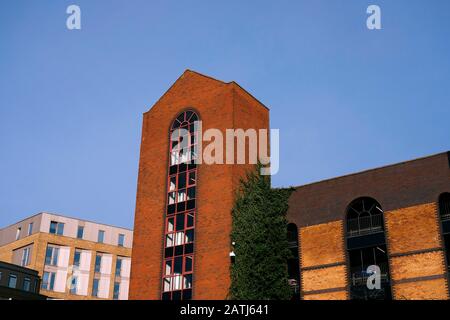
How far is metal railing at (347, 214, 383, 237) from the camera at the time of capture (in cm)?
3622

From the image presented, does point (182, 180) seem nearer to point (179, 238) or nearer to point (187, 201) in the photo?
point (187, 201)

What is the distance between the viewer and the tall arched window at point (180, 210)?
4156cm

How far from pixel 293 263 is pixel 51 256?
4966 centimetres

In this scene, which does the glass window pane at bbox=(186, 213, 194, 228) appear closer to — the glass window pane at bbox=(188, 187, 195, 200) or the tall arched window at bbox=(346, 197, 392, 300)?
the glass window pane at bbox=(188, 187, 195, 200)

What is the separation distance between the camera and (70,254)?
8050cm

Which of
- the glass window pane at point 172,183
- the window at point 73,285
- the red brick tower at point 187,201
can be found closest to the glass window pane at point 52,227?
the window at point 73,285

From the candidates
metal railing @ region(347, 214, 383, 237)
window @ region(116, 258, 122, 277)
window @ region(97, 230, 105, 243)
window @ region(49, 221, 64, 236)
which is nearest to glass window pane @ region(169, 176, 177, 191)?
metal railing @ region(347, 214, 383, 237)

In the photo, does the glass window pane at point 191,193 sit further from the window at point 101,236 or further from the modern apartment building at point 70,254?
the window at point 101,236

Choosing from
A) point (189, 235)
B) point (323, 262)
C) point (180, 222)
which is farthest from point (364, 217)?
point (180, 222)

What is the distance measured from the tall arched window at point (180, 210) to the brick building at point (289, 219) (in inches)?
3.2

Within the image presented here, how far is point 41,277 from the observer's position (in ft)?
254

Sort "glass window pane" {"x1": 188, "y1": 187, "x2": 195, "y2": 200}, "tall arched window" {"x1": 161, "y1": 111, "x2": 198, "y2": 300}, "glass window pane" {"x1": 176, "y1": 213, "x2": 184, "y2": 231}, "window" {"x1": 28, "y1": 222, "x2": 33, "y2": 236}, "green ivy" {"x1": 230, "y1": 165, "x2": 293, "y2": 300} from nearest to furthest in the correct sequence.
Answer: "green ivy" {"x1": 230, "y1": 165, "x2": 293, "y2": 300} → "tall arched window" {"x1": 161, "y1": 111, "x2": 198, "y2": 300} → "glass window pane" {"x1": 176, "y1": 213, "x2": 184, "y2": 231} → "glass window pane" {"x1": 188, "y1": 187, "x2": 195, "y2": 200} → "window" {"x1": 28, "y1": 222, "x2": 33, "y2": 236}
